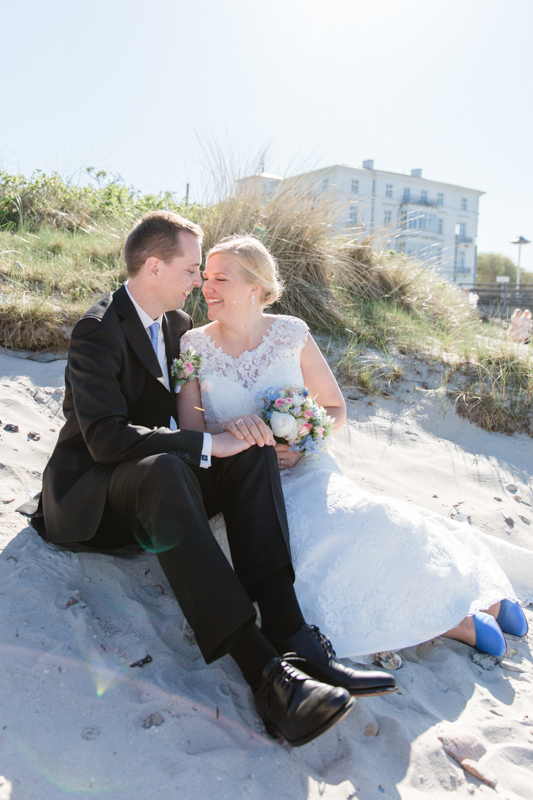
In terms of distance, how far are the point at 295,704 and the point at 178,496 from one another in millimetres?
833

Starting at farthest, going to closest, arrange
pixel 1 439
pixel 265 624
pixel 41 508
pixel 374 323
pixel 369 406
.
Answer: pixel 374 323, pixel 369 406, pixel 1 439, pixel 41 508, pixel 265 624

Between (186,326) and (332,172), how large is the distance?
4863 mm

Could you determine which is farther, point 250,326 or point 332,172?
point 332,172

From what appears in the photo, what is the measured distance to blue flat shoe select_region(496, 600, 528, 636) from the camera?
2955mm

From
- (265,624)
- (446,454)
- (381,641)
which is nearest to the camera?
(265,624)

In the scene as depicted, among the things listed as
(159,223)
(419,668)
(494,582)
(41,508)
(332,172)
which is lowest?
(419,668)

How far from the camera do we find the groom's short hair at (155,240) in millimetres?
3059

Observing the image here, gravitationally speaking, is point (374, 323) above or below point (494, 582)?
above

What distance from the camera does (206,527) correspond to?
2229 millimetres

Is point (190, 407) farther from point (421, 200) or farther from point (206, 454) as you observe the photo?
point (421, 200)

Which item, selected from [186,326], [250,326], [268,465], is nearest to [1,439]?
[186,326]

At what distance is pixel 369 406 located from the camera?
583cm

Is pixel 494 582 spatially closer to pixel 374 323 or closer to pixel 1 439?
pixel 1 439

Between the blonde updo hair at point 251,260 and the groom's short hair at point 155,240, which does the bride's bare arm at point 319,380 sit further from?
the groom's short hair at point 155,240
